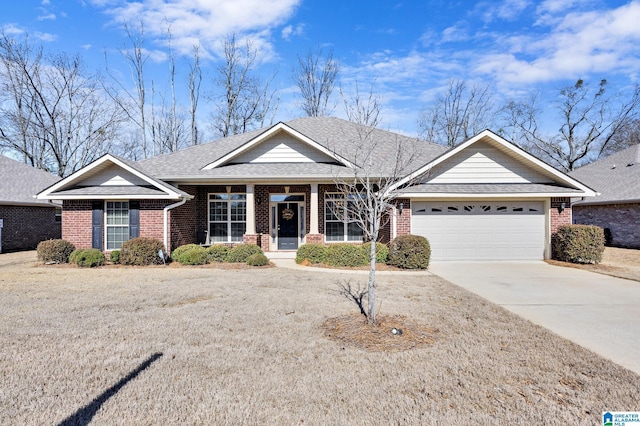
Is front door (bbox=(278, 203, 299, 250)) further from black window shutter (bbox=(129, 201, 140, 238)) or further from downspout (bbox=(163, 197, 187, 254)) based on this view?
black window shutter (bbox=(129, 201, 140, 238))

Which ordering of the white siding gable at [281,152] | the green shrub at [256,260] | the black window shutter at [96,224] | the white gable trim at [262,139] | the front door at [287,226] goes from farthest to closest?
1. the front door at [287,226]
2. the white siding gable at [281,152]
3. the white gable trim at [262,139]
4. the black window shutter at [96,224]
5. the green shrub at [256,260]

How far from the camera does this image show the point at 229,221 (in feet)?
50.4

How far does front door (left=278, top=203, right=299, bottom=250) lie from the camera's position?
15.3 meters

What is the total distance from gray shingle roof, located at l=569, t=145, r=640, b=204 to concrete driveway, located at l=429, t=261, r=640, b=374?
8.60 metres

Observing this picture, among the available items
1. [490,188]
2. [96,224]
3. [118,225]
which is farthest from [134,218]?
[490,188]

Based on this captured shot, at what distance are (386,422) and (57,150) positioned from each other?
38319 millimetres

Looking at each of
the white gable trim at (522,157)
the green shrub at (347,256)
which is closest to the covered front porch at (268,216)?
the green shrub at (347,256)

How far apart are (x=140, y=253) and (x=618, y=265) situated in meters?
16.4

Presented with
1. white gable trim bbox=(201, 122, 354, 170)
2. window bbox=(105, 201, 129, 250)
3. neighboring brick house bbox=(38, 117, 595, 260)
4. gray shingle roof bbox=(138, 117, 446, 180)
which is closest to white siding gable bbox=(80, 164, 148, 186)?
neighboring brick house bbox=(38, 117, 595, 260)

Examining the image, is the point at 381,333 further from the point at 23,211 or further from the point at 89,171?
the point at 23,211

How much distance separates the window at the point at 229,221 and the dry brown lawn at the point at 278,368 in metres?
8.11

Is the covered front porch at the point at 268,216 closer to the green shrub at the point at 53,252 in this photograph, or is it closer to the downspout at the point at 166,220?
the downspout at the point at 166,220

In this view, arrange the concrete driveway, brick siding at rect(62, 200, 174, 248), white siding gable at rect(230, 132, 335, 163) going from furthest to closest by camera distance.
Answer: white siding gable at rect(230, 132, 335, 163) → brick siding at rect(62, 200, 174, 248) → the concrete driveway

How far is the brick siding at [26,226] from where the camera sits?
17.6 meters
